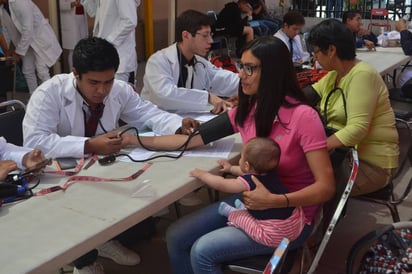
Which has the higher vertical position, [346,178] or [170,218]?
[346,178]

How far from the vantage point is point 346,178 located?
1644mm

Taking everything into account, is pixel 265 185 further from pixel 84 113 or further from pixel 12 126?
pixel 12 126

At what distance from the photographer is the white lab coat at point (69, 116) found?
174 cm

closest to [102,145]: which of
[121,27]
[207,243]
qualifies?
[207,243]

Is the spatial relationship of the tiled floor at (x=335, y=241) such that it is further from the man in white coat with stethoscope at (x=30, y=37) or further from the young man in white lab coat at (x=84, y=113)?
the man in white coat with stethoscope at (x=30, y=37)

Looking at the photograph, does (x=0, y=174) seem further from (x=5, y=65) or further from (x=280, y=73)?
(x=5, y=65)

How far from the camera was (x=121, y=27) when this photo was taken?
3871mm

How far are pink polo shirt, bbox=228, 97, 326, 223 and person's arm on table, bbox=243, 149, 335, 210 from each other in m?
0.04

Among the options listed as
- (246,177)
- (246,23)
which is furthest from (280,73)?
(246,23)

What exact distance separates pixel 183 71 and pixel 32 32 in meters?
2.56

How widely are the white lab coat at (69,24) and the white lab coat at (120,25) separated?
68.0 inches

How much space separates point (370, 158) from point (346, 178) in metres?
0.51

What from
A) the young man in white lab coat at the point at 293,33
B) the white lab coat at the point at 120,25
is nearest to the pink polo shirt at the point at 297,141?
the white lab coat at the point at 120,25

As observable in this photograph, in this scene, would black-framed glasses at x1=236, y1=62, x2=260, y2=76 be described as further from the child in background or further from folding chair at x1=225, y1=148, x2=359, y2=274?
folding chair at x1=225, y1=148, x2=359, y2=274
